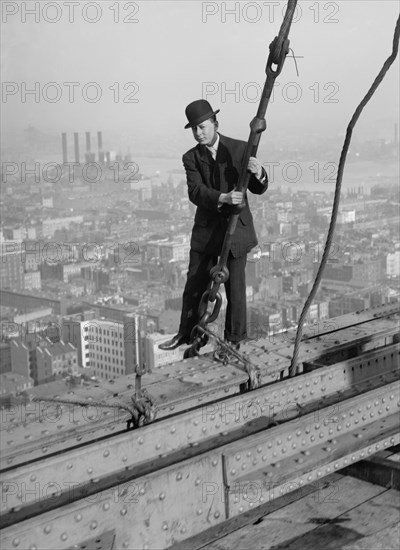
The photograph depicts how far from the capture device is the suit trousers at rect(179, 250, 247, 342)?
523 cm

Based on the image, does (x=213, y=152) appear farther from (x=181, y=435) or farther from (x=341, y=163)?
(x=181, y=435)

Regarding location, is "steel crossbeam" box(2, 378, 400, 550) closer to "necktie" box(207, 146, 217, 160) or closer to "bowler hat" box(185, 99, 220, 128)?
"necktie" box(207, 146, 217, 160)

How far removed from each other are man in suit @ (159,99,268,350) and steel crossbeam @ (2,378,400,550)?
0.92 m

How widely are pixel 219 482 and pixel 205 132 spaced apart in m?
2.21

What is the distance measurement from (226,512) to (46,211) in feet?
76.3

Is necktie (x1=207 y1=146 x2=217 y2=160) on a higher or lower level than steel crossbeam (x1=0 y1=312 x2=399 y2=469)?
higher

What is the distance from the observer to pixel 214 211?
5098 millimetres

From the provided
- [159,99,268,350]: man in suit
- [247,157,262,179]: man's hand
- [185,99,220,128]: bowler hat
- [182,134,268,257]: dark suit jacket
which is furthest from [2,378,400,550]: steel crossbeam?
[185,99,220,128]: bowler hat

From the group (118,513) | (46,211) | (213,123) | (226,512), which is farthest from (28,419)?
(46,211)

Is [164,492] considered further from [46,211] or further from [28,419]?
[46,211]

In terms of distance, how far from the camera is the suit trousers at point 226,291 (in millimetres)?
5227

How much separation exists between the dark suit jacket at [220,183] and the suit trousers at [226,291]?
15cm

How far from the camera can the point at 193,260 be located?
527cm

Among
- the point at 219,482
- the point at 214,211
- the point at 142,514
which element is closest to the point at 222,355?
the point at 214,211
